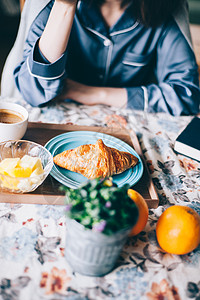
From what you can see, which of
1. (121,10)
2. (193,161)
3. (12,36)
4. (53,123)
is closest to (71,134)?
(53,123)

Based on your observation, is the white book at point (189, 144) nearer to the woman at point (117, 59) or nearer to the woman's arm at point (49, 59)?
the woman at point (117, 59)

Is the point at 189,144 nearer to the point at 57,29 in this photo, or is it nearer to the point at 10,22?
the point at 57,29

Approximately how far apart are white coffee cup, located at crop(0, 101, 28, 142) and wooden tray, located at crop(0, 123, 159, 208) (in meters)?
0.07

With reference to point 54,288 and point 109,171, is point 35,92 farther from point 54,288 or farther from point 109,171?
point 54,288

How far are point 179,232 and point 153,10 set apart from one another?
0.95m

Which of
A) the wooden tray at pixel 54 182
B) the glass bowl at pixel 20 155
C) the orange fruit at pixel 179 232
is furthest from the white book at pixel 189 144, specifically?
the glass bowl at pixel 20 155

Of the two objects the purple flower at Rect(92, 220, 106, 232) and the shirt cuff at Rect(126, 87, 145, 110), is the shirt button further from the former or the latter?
the purple flower at Rect(92, 220, 106, 232)

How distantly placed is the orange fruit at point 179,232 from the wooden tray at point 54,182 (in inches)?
4.2

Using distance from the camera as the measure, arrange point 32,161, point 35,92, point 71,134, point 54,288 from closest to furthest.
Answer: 1. point 54,288
2. point 32,161
3. point 71,134
4. point 35,92

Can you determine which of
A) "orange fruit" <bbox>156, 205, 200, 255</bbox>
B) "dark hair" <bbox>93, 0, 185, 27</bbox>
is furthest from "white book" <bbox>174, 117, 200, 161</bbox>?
"dark hair" <bbox>93, 0, 185, 27</bbox>

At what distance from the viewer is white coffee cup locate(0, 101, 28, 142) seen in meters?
0.71

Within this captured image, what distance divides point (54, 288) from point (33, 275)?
0.05 m

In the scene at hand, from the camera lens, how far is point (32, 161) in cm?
62

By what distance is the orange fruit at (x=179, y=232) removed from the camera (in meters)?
0.55
